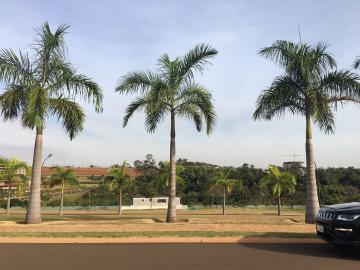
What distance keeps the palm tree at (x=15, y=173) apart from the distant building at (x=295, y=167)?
1940 inches

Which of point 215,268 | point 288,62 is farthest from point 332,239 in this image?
point 288,62

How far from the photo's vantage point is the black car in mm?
8242

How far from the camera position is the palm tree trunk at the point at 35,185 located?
18047 millimetres

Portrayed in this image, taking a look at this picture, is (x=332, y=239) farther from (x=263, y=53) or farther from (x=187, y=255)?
(x=263, y=53)

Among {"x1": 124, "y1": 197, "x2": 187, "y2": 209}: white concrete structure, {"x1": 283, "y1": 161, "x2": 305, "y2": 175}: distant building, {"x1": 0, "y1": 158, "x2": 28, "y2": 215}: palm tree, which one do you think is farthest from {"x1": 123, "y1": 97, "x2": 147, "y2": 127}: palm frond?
A: {"x1": 283, "y1": 161, "x2": 305, "y2": 175}: distant building

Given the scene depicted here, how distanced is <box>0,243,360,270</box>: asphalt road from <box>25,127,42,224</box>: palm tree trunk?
7.59 meters

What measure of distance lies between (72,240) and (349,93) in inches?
488

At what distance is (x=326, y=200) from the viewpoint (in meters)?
55.4

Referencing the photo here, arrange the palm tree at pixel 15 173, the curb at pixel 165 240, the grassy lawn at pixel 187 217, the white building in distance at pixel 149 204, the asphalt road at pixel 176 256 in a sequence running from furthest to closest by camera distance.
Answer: the white building in distance at pixel 149 204 < the palm tree at pixel 15 173 < the grassy lawn at pixel 187 217 < the curb at pixel 165 240 < the asphalt road at pixel 176 256

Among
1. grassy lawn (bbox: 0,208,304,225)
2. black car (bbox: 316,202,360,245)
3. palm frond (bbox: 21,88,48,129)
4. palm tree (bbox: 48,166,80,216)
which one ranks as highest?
palm frond (bbox: 21,88,48,129)

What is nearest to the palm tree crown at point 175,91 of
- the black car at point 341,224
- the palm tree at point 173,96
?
the palm tree at point 173,96

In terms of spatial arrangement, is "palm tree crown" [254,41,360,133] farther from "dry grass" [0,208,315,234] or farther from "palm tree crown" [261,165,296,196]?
"palm tree crown" [261,165,296,196]

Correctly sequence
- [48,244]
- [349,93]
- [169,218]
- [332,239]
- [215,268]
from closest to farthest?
[215,268]
[332,239]
[48,244]
[349,93]
[169,218]

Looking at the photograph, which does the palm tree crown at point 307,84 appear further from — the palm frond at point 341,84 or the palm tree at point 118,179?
the palm tree at point 118,179
